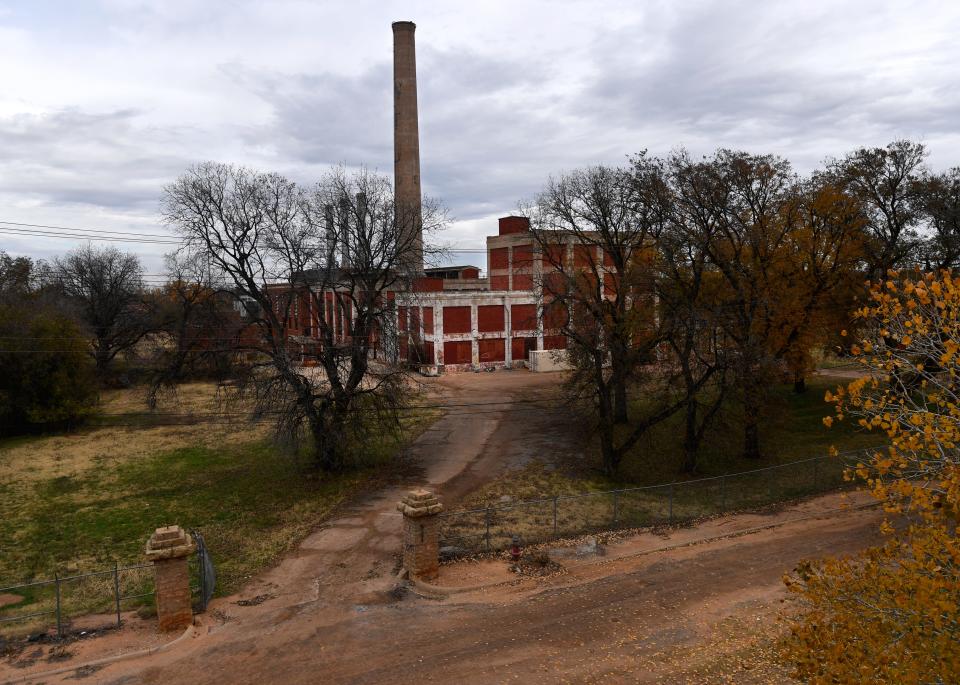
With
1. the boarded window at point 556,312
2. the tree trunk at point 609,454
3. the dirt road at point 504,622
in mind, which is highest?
the boarded window at point 556,312

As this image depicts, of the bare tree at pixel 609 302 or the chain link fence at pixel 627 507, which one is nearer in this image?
the chain link fence at pixel 627 507

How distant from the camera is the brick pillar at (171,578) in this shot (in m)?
13.4

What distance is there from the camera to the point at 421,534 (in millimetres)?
15750

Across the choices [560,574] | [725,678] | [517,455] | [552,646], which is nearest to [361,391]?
[517,455]

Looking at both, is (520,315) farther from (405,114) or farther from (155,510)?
(155,510)

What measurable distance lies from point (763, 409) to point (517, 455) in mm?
10228

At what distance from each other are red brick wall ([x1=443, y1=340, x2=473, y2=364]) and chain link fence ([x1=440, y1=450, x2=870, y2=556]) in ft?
102

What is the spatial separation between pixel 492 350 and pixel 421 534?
40745mm

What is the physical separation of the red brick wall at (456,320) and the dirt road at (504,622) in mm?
34528

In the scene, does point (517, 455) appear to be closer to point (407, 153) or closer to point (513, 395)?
point (513, 395)

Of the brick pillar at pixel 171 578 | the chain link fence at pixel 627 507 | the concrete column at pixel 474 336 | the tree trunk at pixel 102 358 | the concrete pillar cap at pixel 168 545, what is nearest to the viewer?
the concrete pillar cap at pixel 168 545

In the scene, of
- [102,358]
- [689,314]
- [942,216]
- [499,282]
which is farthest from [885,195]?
[102,358]

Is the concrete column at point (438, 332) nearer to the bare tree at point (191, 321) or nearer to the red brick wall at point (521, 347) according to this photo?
the red brick wall at point (521, 347)

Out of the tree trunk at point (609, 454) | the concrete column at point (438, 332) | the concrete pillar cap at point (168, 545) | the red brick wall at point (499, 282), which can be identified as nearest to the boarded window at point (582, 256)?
the tree trunk at point (609, 454)
